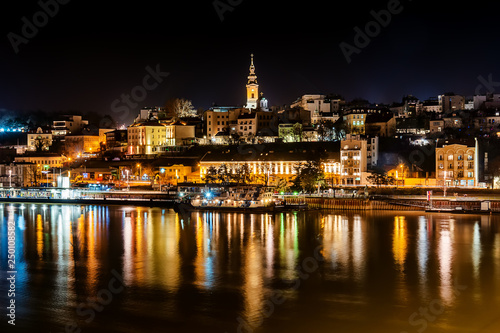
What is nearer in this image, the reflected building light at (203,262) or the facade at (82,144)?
the reflected building light at (203,262)

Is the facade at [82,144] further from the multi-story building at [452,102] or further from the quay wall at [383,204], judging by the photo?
the multi-story building at [452,102]

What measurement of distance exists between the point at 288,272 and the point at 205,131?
3174cm

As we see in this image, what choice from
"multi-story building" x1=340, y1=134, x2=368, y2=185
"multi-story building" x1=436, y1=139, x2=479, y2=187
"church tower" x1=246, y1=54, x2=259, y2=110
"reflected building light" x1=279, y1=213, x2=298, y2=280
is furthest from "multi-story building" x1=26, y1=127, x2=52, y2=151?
"reflected building light" x1=279, y1=213, x2=298, y2=280

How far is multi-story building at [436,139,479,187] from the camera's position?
24.8m

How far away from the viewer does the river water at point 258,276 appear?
773 cm

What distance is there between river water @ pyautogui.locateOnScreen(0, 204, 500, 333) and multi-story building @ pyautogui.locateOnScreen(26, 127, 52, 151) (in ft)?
90.8

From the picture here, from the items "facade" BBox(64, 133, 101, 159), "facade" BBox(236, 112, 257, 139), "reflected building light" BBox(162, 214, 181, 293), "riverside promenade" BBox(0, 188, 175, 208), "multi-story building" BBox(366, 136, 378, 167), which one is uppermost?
"facade" BBox(236, 112, 257, 139)

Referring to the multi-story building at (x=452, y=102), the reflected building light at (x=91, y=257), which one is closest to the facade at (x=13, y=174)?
the reflected building light at (x=91, y=257)

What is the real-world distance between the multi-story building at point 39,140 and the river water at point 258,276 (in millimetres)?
27686

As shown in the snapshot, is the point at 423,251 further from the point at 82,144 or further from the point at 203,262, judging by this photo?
the point at 82,144

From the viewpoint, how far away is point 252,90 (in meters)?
49.3

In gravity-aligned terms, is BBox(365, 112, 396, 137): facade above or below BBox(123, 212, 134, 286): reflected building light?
above

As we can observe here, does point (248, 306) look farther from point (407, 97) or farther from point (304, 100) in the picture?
point (407, 97)

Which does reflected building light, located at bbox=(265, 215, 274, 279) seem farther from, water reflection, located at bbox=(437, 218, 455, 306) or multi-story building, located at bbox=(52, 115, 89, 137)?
multi-story building, located at bbox=(52, 115, 89, 137)
